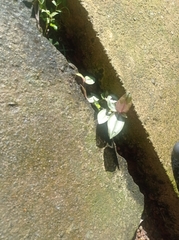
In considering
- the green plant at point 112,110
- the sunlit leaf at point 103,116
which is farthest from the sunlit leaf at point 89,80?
the sunlit leaf at point 103,116

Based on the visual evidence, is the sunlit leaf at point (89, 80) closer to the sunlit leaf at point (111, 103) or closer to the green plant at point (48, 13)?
the sunlit leaf at point (111, 103)

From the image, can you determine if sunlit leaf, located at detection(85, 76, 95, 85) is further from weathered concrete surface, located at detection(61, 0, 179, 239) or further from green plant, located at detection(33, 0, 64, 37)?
green plant, located at detection(33, 0, 64, 37)

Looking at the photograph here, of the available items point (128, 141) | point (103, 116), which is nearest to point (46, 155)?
point (103, 116)

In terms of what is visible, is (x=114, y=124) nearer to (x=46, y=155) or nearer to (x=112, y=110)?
(x=112, y=110)

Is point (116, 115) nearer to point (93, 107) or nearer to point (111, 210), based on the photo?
point (93, 107)

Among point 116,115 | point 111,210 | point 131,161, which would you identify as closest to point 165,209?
point 131,161

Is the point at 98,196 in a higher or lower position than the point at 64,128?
lower
